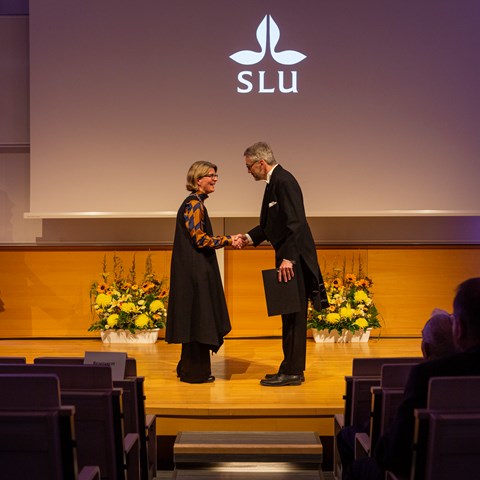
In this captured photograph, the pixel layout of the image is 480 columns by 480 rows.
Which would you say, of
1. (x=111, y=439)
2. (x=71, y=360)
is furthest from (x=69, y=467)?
(x=71, y=360)

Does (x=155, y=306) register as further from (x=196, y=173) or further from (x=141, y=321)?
(x=196, y=173)

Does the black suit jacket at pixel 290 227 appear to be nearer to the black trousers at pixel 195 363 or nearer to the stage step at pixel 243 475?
the black trousers at pixel 195 363

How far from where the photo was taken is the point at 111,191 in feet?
23.9

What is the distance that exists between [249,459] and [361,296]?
3.24 meters

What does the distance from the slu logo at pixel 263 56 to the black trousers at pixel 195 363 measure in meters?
2.83

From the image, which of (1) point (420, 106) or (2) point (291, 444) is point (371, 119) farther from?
(2) point (291, 444)

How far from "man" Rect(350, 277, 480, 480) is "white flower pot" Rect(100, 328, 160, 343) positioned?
486 cm

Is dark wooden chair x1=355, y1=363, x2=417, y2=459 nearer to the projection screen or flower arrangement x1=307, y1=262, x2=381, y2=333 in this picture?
flower arrangement x1=307, y1=262, x2=381, y2=333

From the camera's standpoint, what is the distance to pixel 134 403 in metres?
3.24

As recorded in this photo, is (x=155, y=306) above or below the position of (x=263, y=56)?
below

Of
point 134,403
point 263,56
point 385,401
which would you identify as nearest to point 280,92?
point 263,56

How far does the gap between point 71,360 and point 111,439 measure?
577 mm

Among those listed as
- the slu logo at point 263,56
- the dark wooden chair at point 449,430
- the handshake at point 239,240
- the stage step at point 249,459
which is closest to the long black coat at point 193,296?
the handshake at point 239,240

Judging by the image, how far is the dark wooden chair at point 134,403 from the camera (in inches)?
127
